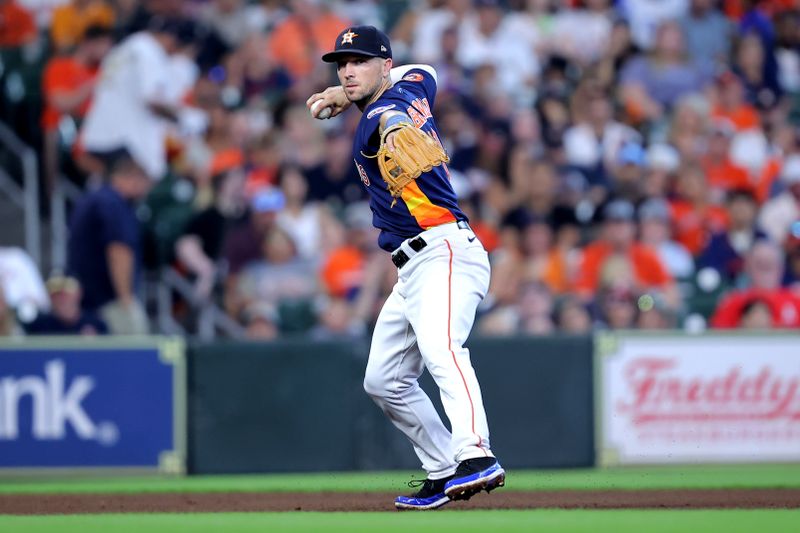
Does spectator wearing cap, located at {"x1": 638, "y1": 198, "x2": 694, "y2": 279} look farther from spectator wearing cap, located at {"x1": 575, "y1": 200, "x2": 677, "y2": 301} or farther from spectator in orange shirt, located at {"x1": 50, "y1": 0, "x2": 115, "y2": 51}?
spectator in orange shirt, located at {"x1": 50, "y1": 0, "x2": 115, "y2": 51}

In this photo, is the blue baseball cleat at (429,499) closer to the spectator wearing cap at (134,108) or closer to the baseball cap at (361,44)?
the baseball cap at (361,44)

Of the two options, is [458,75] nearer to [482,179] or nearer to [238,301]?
[482,179]

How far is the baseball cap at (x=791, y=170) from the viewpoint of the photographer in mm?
12969

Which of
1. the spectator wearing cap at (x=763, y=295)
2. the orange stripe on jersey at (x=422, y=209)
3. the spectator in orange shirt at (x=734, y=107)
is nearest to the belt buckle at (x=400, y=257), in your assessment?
the orange stripe on jersey at (x=422, y=209)

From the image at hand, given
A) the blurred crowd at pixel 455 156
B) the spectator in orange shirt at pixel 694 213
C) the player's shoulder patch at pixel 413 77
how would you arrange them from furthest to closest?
the spectator in orange shirt at pixel 694 213, the blurred crowd at pixel 455 156, the player's shoulder patch at pixel 413 77

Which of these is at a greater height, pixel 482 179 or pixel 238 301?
pixel 482 179

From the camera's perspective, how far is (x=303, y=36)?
557 inches

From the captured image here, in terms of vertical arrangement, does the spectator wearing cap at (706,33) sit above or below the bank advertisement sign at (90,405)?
above

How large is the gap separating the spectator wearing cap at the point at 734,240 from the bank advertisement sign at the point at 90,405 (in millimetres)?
4799

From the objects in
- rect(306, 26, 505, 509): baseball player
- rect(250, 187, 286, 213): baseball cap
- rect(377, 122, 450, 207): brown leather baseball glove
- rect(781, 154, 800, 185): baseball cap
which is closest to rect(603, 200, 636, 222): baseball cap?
rect(781, 154, 800, 185): baseball cap

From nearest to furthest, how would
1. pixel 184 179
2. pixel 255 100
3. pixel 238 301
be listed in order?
pixel 238 301, pixel 184 179, pixel 255 100

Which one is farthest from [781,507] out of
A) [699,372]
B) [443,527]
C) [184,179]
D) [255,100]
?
[255,100]

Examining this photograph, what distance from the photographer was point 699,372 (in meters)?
9.81

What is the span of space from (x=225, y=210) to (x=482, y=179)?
2377 millimetres
